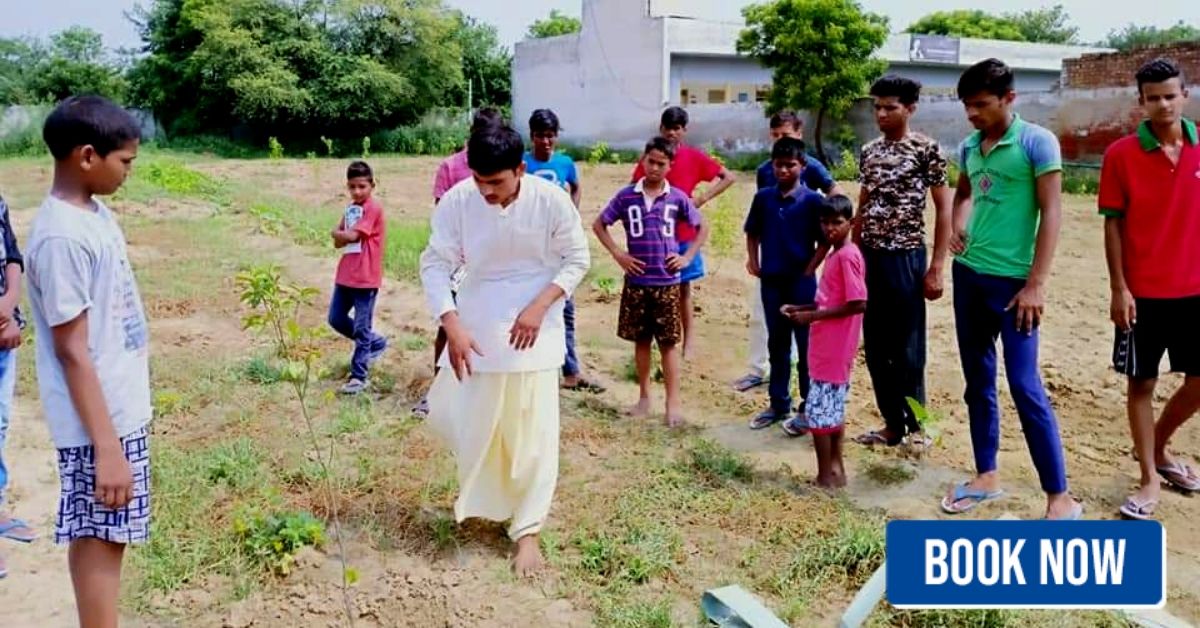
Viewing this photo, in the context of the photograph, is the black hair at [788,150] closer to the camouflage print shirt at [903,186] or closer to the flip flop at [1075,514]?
the camouflage print shirt at [903,186]

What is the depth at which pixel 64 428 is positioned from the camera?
2.16 m

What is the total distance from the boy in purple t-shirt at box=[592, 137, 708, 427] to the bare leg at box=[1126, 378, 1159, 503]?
1.98 metres

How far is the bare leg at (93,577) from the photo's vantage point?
2277mm

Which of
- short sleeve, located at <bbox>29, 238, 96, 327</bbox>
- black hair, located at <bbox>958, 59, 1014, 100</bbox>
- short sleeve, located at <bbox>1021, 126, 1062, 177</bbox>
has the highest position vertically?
black hair, located at <bbox>958, 59, 1014, 100</bbox>

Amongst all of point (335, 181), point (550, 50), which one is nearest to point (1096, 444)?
point (335, 181)

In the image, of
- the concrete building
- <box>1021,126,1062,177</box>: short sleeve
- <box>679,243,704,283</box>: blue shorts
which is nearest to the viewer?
<box>1021,126,1062,177</box>: short sleeve

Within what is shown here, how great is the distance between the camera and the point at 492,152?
2.85 metres

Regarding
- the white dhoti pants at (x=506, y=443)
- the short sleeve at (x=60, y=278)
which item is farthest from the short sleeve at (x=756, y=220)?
the short sleeve at (x=60, y=278)

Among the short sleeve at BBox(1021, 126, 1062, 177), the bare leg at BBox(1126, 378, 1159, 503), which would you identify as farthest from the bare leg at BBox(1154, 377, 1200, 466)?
the short sleeve at BBox(1021, 126, 1062, 177)

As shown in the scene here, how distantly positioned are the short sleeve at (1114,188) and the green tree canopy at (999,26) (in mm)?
40039

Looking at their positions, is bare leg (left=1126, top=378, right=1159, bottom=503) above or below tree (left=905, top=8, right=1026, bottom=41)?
below

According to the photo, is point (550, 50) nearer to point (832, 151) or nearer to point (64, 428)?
point (832, 151)

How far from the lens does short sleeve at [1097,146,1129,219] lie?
343cm

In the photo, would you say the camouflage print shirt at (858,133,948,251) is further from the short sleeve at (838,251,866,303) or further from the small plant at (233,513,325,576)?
the small plant at (233,513,325,576)
